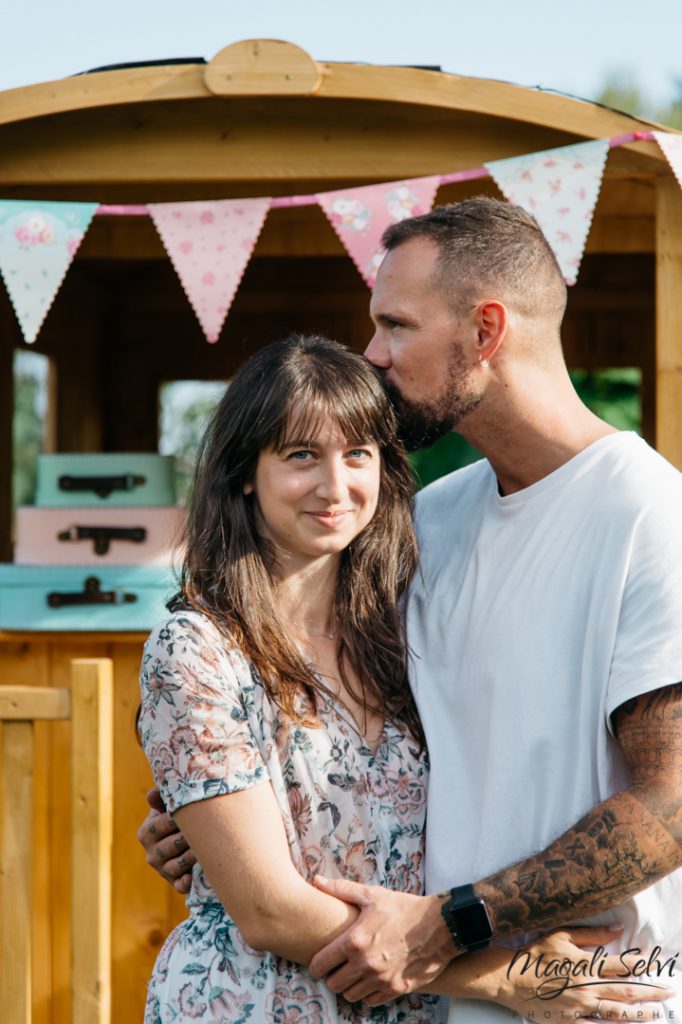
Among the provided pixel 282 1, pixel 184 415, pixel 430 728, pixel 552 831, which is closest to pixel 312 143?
pixel 430 728

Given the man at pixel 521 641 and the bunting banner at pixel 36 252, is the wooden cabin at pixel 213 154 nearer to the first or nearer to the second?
the bunting banner at pixel 36 252

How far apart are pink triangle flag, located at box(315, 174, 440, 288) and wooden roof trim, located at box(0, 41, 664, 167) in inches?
9.0

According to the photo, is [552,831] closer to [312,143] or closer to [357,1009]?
[357,1009]

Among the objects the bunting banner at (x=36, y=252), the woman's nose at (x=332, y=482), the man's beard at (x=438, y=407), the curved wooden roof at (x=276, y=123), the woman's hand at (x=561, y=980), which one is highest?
the curved wooden roof at (x=276, y=123)

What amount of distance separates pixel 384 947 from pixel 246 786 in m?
0.30

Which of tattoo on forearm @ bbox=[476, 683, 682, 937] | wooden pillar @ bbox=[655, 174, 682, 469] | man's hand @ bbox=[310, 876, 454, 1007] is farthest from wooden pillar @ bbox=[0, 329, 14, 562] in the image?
tattoo on forearm @ bbox=[476, 683, 682, 937]

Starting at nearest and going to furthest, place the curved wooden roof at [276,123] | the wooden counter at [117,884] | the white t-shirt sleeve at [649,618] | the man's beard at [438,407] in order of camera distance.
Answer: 1. the white t-shirt sleeve at [649,618]
2. the man's beard at [438,407]
3. the curved wooden roof at [276,123]
4. the wooden counter at [117,884]

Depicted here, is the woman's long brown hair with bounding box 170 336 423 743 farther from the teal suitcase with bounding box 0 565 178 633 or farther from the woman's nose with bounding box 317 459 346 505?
the teal suitcase with bounding box 0 565 178 633

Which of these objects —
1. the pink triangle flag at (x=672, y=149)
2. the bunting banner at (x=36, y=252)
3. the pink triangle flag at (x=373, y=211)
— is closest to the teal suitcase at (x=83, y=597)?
the bunting banner at (x=36, y=252)

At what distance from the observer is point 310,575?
6.49 ft

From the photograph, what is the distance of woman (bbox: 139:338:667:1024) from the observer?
1701 mm

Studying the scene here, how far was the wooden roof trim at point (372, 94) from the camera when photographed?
10.3ft

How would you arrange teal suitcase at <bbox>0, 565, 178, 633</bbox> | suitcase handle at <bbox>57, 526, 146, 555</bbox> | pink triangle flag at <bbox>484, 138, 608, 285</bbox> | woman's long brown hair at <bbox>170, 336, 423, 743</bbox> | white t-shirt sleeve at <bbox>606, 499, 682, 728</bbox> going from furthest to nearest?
suitcase handle at <bbox>57, 526, 146, 555</bbox>
teal suitcase at <bbox>0, 565, 178, 633</bbox>
pink triangle flag at <bbox>484, 138, 608, 285</bbox>
woman's long brown hair at <bbox>170, 336, 423, 743</bbox>
white t-shirt sleeve at <bbox>606, 499, 682, 728</bbox>

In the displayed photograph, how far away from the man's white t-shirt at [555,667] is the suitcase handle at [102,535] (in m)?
1.83
